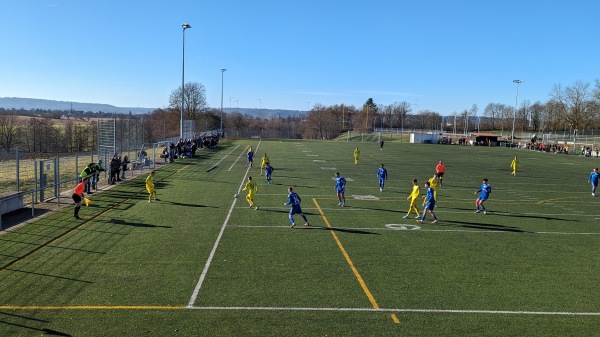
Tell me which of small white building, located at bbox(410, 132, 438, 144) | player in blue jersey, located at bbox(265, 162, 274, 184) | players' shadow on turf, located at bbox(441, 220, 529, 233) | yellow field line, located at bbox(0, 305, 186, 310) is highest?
small white building, located at bbox(410, 132, 438, 144)

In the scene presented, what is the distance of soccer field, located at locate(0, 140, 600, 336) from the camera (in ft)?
28.5

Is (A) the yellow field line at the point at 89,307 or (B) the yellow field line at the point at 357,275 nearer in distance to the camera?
(A) the yellow field line at the point at 89,307

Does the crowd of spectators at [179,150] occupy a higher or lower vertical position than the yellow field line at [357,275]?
higher

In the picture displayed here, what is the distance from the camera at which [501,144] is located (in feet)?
292

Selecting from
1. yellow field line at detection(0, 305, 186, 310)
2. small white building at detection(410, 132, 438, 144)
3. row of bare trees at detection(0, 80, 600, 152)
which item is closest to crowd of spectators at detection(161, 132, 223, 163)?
row of bare trees at detection(0, 80, 600, 152)

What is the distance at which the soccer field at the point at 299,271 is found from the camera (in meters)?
8.67

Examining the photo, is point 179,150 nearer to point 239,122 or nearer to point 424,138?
point 424,138

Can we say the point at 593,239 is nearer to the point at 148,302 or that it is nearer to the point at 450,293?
the point at 450,293

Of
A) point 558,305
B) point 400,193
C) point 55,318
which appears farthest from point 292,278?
point 400,193

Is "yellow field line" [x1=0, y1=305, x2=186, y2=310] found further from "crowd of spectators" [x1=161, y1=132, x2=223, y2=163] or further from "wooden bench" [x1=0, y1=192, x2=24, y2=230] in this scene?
"crowd of spectators" [x1=161, y1=132, x2=223, y2=163]

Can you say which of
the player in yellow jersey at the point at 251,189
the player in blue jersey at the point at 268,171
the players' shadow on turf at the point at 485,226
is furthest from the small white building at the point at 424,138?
the player in yellow jersey at the point at 251,189

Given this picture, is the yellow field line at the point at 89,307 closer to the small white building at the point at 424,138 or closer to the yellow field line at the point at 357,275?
the yellow field line at the point at 357,275

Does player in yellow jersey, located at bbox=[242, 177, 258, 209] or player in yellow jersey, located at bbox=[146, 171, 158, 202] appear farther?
player in yellow jersey, located at bbox=[146, 171, 158, 202]

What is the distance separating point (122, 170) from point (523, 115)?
152 m
